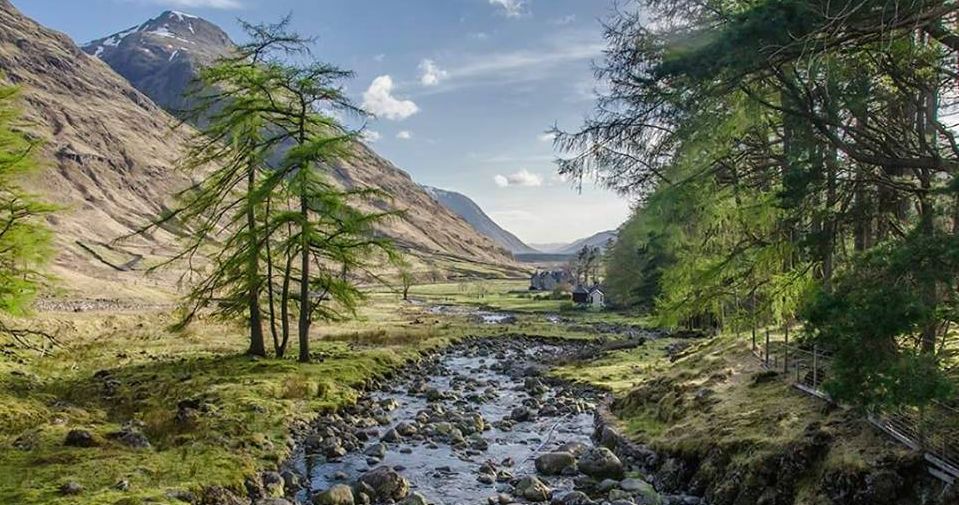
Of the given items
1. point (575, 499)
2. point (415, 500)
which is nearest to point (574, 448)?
point (575, 499)

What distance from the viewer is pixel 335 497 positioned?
1242 cm

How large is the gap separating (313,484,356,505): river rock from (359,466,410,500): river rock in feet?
2.57

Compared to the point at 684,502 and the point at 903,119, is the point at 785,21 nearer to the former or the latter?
the point at 903,119

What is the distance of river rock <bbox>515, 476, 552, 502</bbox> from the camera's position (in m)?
13.3

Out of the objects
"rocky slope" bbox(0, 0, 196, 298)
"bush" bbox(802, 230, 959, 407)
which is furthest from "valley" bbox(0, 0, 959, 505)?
"rocky slope" bbox(0, 0, 196, 298)

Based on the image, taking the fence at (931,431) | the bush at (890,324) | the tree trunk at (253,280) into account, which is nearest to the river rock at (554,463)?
the fence at (931,431)

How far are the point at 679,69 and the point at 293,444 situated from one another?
13087mm

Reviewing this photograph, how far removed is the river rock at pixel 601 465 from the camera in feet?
48.0

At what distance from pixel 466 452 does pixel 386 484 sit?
13.2ft

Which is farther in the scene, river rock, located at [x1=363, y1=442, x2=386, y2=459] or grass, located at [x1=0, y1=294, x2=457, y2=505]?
river rock, located at [x1=363, y1=442, x2=386, y2=459]

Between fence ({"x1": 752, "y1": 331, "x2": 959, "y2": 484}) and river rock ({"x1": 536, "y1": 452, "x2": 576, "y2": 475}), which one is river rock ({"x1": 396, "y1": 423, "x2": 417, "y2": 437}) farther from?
fence ({"x1": 752, "y1": 331, "x2": 959, "y2": 484})

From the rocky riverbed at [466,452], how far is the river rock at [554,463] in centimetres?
3

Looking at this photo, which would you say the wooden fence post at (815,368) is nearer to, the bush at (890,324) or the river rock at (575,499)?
the bush at (890,324)

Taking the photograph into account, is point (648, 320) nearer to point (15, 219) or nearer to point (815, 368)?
point (815, 368)
